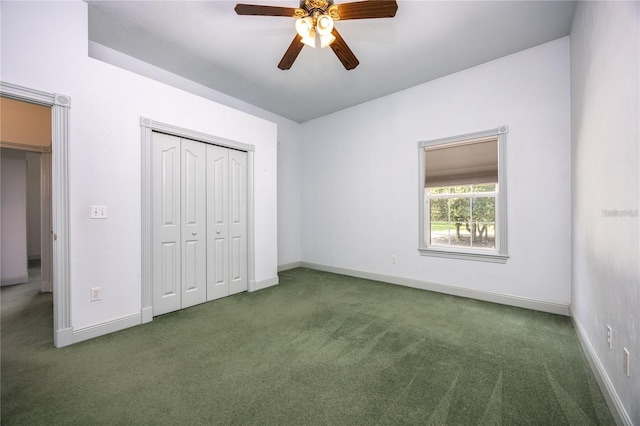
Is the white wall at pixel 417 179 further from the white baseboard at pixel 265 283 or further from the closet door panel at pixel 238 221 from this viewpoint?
the closet door panel at pixel 238 221

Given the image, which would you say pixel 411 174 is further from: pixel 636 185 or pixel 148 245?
pixel 148 245

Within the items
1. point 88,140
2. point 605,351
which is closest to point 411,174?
point 605,351

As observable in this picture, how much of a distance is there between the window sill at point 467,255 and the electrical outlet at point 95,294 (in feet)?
12.9

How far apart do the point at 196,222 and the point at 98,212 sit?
3.29 feet

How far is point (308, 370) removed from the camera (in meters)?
1.92

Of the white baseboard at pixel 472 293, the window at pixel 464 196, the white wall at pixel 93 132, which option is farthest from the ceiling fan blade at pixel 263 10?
the white baseboard at pixel 472 293

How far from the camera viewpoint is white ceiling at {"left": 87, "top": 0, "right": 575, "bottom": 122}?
254cm

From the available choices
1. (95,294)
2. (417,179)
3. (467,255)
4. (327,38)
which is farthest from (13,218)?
(467,255)

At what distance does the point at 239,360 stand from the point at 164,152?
7.98 feet

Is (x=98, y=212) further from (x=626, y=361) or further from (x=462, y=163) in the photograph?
(x=462, y=163)

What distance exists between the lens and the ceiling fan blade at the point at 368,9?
2002mm

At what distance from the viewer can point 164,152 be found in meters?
3.04

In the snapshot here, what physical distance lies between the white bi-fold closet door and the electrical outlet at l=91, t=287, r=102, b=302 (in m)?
0.49

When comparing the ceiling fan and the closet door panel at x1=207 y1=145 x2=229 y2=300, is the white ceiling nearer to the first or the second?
the ceiling fan
